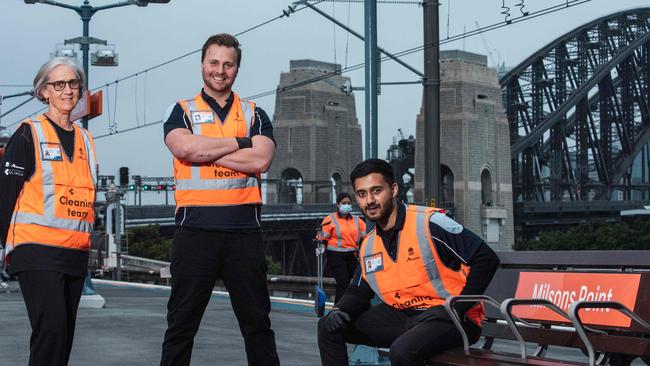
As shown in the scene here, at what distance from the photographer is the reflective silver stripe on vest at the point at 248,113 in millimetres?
5683

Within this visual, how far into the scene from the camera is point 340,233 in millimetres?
14078

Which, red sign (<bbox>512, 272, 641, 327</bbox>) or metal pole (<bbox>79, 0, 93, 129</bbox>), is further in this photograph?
metal pole (<bbox>79, 0, 93, 129</bbox>)

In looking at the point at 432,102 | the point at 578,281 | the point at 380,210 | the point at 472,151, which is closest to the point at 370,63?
the point at 432,102

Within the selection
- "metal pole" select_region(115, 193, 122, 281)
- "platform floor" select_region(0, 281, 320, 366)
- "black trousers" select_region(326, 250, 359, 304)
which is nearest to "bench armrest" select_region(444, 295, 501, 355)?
"platform floor" select_region(0, 281, 320, 366)

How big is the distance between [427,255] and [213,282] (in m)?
1.03

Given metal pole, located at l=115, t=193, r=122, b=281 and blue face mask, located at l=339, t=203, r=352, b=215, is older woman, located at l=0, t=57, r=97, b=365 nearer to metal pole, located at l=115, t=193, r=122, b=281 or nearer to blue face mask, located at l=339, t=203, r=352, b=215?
blue face mask, located at l=339, t=203, r=352, b=215

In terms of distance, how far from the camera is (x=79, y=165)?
17.4 feet

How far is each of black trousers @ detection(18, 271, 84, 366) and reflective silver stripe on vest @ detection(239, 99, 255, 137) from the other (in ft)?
4.05

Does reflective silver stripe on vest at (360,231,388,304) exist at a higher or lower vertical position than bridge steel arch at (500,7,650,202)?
lower

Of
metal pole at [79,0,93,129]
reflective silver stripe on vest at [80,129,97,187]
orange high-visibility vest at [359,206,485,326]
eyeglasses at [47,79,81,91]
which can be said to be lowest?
orange high-visibility vest at [359,206,485,326]

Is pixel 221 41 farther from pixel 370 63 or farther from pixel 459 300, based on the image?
pixel 370 63

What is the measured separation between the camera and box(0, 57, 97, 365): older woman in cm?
496

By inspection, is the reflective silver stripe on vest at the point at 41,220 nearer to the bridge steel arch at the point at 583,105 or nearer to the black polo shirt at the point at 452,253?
the black polo shirt at the point at 452,253

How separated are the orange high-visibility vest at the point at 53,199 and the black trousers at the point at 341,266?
8.74 meters
